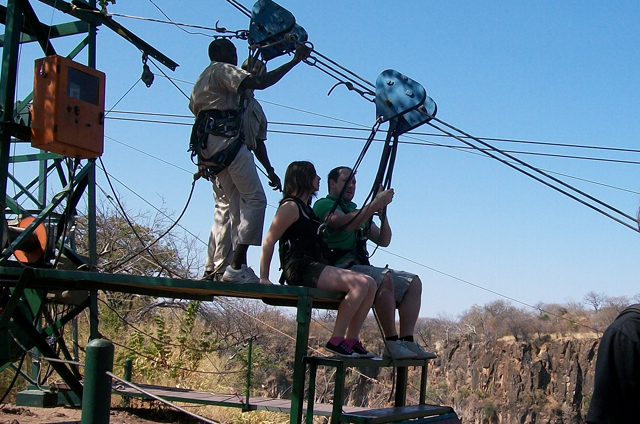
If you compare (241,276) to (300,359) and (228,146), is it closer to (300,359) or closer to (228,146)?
(300,359)

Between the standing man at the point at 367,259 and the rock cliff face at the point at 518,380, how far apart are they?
41.9 m

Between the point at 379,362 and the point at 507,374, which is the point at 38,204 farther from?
the point at 507,374

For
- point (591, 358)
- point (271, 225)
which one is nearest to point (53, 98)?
point (271, 225)

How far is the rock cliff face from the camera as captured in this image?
4734cm

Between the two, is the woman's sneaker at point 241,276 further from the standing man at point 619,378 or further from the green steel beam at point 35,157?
the green steel beam at point 35,157

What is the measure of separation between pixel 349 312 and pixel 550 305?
195 feet

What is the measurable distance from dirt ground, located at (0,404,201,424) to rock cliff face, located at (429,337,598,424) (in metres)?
39.0

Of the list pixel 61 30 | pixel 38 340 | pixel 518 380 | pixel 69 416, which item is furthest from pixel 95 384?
pixel 518 380

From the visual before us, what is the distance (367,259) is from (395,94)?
1323mm

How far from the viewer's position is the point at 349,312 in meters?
5.12

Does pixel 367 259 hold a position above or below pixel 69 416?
above

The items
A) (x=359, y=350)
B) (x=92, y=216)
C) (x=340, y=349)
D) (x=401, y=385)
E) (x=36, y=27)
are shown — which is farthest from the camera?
(x=92, y=216)

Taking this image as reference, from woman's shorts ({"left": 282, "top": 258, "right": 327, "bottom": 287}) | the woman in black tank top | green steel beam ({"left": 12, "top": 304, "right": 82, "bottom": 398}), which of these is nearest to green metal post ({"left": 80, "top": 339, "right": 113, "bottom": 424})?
the woman in black tank top

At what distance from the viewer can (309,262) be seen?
5.30m
